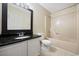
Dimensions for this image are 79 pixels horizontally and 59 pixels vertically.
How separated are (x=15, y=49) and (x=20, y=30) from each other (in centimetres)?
30

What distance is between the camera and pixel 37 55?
1.20m

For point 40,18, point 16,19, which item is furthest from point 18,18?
point 40,18

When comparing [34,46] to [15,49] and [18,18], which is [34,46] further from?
[18,18]

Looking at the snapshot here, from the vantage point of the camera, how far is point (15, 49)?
1071 millimetres

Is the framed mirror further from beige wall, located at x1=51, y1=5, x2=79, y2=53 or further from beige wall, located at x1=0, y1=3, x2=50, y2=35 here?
beige wall, located at x1=51, y1=5, x2=79, y2=53

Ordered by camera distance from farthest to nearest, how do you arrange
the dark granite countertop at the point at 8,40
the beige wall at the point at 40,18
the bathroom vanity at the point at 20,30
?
the beige wall at the point at 40,18 → the bathroom vanity at the point at 20,30 → the dark granite countertop at the point at 8,40

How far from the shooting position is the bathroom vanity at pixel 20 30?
1.14 metres

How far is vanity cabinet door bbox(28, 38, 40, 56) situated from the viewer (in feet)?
4.05

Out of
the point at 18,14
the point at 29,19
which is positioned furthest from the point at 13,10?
the point at 29,19

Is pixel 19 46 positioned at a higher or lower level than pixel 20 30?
lower

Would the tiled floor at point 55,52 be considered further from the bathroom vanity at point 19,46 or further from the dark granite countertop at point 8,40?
the dark granite countertop at point 8,40

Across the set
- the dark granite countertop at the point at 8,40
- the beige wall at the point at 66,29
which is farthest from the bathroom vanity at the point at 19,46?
the beige wall at the point at 66,29

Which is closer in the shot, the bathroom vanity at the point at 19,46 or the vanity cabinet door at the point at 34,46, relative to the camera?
the bathroom vanity at the point at 19,46

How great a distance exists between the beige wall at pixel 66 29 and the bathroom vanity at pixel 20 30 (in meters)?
0.29
